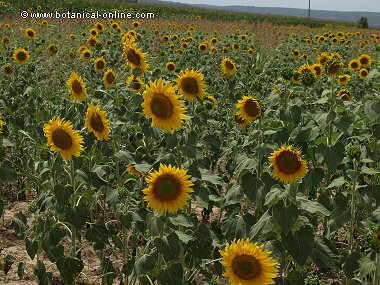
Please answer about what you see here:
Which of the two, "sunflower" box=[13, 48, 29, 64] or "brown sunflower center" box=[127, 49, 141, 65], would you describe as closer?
"brown sunflower center" box=[127, 49, 141, 65]

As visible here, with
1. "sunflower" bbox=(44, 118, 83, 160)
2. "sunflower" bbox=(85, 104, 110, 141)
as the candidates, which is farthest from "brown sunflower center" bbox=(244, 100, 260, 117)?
"sunflower" bbox=(44, 118, 83, 160)

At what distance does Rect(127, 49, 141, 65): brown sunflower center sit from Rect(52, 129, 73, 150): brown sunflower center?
5.23ft

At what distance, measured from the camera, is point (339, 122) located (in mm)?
3389

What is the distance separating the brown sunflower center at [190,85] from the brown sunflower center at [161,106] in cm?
61

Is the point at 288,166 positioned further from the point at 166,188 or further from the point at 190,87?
the point at 190,87

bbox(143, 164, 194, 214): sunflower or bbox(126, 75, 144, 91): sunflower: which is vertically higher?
bbox(126, 75, 144, 91): sunflower

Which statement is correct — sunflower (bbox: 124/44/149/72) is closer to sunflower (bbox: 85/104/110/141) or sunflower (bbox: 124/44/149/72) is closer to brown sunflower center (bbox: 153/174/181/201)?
sunflower (bbox: 85/104/110/141)

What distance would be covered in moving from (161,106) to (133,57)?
155 cm

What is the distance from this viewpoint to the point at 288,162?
2.68 metres

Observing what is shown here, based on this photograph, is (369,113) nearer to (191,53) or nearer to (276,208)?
(276,208)

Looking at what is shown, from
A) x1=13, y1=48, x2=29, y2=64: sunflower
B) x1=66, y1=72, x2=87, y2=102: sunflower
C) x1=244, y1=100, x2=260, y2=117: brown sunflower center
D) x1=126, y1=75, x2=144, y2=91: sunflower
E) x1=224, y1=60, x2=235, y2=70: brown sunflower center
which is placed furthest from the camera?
x1=13, y1=48, x2=29, y2=64: sunflower

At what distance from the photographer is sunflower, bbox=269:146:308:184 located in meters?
2.66

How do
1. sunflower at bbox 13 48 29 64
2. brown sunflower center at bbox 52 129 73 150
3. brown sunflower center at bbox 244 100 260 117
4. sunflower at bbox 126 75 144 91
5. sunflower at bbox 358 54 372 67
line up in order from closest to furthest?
brown sunflower center at bbox 52 129 73 150
brown sunflower center at bbox 244 100 260 117
sunflower at bbox 126 75 144 91
sunflower at bbox 13 48 29 64
sunflower at bbox 358 54 372 67

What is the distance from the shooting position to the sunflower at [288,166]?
8.72ft
